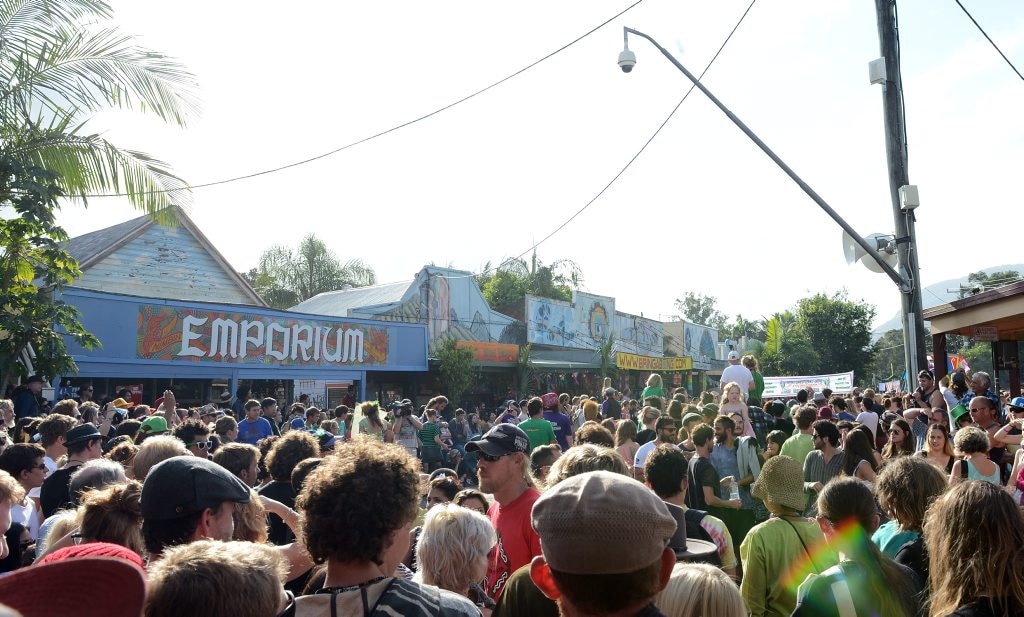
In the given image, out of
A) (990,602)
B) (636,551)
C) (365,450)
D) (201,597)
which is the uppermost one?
(365,450)

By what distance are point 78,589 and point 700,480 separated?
5.57 metres

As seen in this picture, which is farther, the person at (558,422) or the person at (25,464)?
the person at (558,422)

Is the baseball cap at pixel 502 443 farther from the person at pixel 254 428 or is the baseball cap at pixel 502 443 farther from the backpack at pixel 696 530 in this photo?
the person at pixel 254 428

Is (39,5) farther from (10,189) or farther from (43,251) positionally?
(43,251)

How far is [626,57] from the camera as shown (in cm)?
1016

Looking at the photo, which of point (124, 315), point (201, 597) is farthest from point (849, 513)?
point (124, 315)

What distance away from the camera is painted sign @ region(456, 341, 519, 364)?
26.2 metres

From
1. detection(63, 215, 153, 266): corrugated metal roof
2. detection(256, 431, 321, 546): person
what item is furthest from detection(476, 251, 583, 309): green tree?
detection(256, 431, 321, 546): person

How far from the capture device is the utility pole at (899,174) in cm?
966

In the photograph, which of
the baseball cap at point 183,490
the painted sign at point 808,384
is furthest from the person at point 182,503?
the painted sign at point 808,384

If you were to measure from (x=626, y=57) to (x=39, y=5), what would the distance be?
7.30 meters

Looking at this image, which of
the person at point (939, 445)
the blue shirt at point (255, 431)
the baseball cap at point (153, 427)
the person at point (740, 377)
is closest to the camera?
the person at point (939, 445)

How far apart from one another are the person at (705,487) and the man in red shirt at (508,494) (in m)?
2.28

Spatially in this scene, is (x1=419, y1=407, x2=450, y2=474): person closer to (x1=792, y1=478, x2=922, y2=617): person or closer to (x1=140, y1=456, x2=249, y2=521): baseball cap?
(x1=792, y1=478, x2=922, y2=617): person
